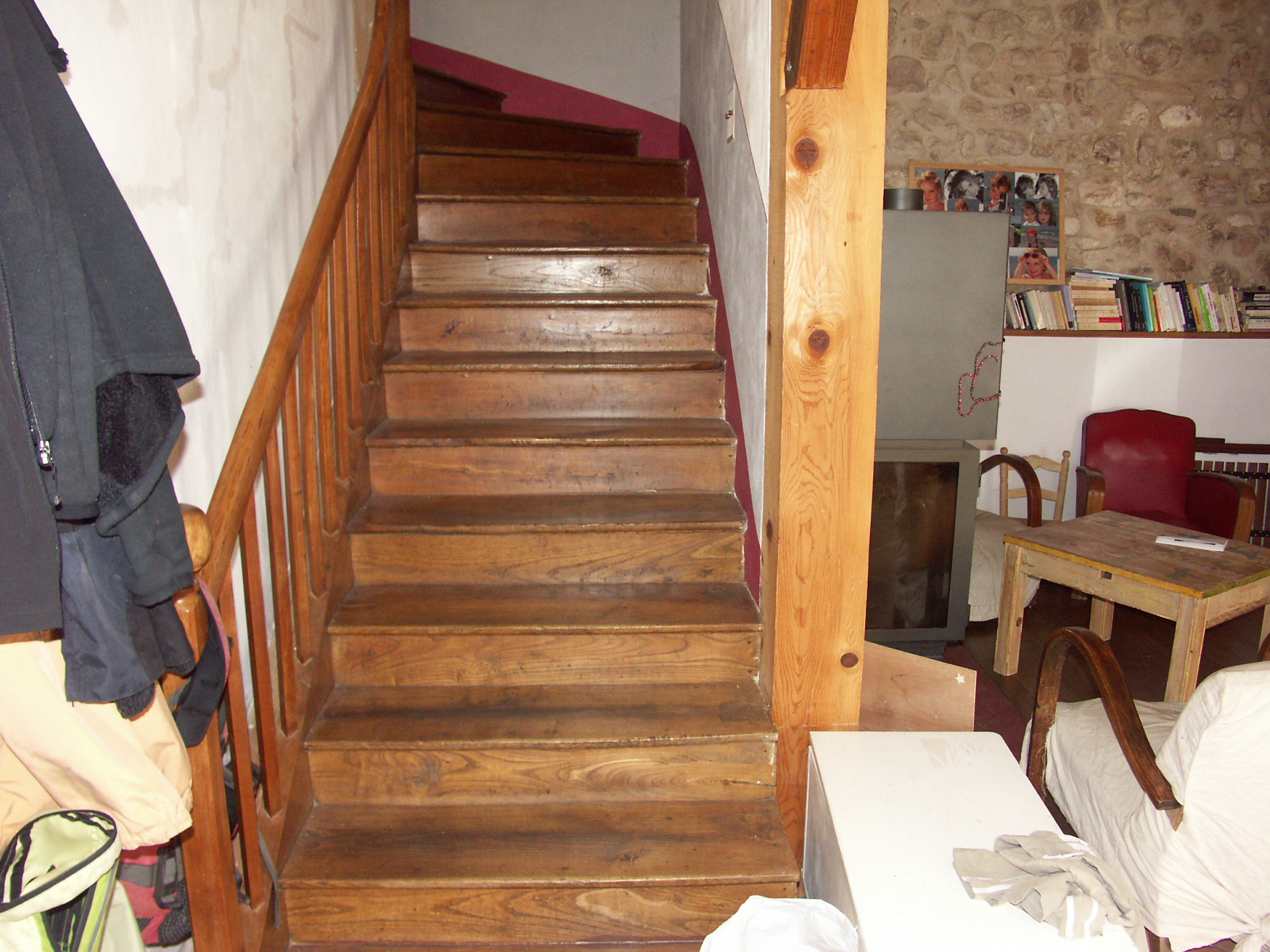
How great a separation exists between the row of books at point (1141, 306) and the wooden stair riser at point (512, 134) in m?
2.09

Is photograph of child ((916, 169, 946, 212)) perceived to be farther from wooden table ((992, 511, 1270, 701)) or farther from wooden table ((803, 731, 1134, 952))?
wooden table ((803, 731, 1134, 952))

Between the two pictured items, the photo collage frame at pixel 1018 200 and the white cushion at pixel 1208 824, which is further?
the photo collage frame at pixel 1018 200

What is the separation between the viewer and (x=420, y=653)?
2.00 m

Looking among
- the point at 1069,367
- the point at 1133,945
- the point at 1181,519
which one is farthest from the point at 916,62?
A: the point at 1133,945

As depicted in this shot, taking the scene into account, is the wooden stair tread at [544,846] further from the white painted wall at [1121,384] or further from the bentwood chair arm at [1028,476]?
the white painted wall at [1121,384]

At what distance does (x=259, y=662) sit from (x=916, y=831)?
1.23 metres

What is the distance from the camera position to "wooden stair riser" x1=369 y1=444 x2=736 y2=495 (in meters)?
2.35

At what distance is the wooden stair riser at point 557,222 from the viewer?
3012mm

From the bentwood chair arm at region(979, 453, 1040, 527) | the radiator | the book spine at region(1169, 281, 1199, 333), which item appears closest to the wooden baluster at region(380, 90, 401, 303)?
the bentwood chair arm at region(979, 453, 1040, 527)

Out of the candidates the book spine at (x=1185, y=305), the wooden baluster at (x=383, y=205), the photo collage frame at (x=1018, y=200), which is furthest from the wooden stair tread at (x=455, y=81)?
the book spine at (x=1185, y=305)

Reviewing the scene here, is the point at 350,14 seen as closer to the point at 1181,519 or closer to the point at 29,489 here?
the point at 29,489

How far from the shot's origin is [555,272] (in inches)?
112

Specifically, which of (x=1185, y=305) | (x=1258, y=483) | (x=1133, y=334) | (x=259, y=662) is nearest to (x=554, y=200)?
(x=259, y=662)

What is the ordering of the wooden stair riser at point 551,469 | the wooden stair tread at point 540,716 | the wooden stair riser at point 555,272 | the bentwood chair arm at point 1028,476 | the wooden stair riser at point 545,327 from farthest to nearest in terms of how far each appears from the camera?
the bentwood chair arm at point 1028,476 < the wooden stair riser at point 555,272 < the wooden stair riser at point 545,327 < the wooden stair riser at point 551,469 < the wooden stair tread at point 540,716
